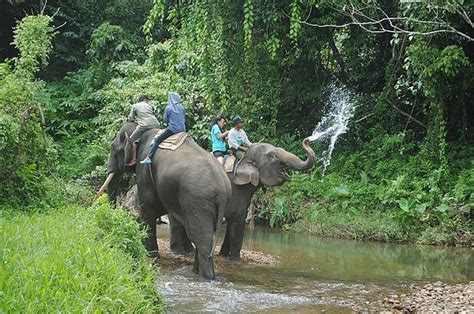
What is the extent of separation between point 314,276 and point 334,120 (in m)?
10.1

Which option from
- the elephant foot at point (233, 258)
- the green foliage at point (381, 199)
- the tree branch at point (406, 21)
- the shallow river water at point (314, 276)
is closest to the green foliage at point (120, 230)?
the shallow river water at point (314, 276)

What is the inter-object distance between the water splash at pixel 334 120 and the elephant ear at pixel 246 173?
25.1ft

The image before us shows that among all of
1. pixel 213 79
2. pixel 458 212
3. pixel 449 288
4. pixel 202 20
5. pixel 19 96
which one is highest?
pixel 202 20

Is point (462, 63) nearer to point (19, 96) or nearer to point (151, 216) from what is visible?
point (151, 216)

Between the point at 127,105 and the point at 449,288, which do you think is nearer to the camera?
the point at 449,288

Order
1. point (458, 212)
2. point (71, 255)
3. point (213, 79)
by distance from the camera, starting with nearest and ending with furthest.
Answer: point (71, 255), point (458, 212), point (213, 79)

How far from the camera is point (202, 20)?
16.0 metres

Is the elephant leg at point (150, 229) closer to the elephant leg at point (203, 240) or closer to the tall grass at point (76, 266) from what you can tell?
the elephant leg at point (203, 240)

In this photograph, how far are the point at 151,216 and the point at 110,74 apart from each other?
559 inches

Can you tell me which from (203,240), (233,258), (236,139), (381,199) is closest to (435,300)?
(203,240)

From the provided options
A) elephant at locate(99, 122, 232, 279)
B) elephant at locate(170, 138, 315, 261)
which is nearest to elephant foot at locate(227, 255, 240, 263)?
elephant at locate(170, 138, 315, 261)

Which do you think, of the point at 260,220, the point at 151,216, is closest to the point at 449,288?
the point at 151,216

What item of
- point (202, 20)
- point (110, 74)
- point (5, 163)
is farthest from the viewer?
point (110, 74)

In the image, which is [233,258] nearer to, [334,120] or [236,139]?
[236,139]
